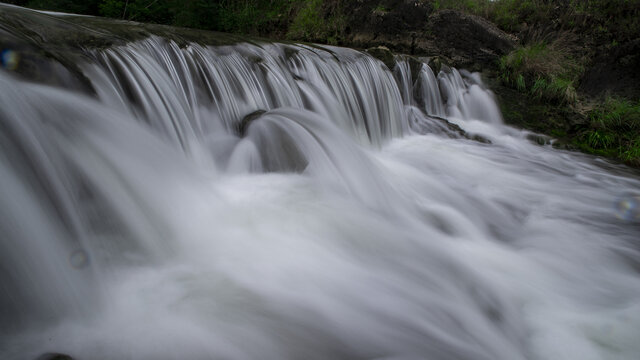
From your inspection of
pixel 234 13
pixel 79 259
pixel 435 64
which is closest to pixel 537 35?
pixel 435 64

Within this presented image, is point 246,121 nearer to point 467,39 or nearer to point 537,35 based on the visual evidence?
point 467,39

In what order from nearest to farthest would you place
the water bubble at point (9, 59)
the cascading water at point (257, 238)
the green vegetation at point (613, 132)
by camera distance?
1. the cascading water at point (257, 238)
2. the water bubble at point (9, 59)
3. the green vegetation at point (613, 132)

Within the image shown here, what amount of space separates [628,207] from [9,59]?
496cm

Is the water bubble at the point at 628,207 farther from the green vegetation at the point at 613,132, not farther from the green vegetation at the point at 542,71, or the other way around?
the green vegetation at the point at 542,71

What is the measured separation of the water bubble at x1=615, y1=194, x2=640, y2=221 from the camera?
3.28 meters

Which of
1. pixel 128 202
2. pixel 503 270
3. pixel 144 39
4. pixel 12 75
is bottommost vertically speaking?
pixel 503 270

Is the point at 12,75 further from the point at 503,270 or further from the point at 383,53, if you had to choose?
the point at 383,53

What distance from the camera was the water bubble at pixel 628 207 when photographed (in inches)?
129

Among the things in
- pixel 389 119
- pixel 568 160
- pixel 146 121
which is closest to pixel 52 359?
pixel 146 121

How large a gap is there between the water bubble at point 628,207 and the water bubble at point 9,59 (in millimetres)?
4591

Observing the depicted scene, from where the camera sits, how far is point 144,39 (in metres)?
3.30

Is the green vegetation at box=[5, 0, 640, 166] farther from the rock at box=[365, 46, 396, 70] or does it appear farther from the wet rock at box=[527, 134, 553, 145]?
the rock at box=[365, 46, 396, 70]

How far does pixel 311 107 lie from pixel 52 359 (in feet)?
12.2

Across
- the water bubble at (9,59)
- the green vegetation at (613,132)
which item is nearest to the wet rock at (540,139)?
the green vegetation at (613,132)
